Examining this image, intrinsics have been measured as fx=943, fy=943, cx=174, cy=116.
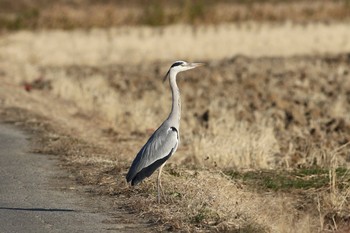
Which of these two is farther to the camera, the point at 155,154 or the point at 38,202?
the point at 38,202

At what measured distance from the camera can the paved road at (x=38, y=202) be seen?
33.6ft

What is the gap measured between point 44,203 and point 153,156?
172 cm

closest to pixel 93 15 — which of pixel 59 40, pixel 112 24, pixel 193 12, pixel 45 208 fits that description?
pixel 112 24

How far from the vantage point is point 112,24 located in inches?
2119

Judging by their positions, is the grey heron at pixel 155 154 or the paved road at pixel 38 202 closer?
the paved road at pixel 38 202

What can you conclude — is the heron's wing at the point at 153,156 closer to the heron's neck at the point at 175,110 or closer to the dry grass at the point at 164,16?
the heron's neck at the point at 175,110

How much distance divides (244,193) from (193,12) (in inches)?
1735

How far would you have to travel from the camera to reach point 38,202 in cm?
1156

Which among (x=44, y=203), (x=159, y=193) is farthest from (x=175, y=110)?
(x=44, y=203)

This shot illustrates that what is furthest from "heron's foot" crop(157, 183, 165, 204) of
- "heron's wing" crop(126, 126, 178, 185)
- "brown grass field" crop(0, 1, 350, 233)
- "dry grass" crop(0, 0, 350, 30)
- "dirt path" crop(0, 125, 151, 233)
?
"dry grass" crop(0, 0, 350, 30)

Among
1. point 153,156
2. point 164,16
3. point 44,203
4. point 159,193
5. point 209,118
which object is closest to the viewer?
point 153,156

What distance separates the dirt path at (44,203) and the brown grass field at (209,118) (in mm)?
333

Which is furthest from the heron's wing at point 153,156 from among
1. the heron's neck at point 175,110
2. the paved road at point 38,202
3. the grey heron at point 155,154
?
the paved road at point 38,202

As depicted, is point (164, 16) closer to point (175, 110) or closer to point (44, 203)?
point (44, 203)
